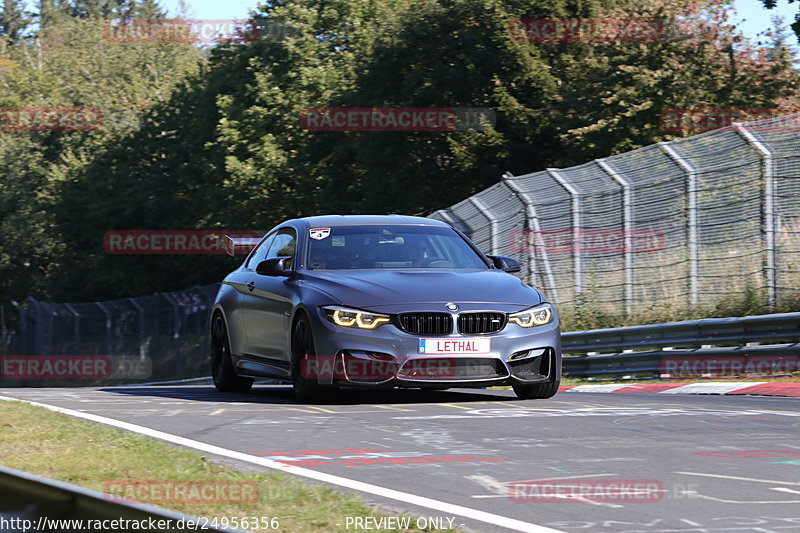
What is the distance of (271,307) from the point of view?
11.7 meters

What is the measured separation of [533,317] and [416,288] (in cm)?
97

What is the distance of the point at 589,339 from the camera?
59.2 ft

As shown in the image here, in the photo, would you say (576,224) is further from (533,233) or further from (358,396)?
(358,396)

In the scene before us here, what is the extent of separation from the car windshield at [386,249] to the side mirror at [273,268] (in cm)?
23

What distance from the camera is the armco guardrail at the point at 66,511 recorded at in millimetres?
3535

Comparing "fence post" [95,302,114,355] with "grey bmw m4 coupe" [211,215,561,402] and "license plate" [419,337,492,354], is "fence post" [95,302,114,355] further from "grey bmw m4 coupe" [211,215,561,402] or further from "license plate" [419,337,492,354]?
"license plate" [419,337,492,354]

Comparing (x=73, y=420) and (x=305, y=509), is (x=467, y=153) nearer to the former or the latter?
(x=73, y=420)

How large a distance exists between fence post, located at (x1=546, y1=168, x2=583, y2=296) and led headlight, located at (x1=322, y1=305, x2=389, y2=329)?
9.84m

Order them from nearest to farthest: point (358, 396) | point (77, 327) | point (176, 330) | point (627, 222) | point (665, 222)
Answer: point (358, 396) < point (665, 222) < point (627, 222) < point (176, 330) < point (77, 327)

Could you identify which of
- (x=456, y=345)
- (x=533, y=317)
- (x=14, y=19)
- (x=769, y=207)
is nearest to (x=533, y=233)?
(x=769, y=207)

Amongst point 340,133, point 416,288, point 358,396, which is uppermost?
point 340,133

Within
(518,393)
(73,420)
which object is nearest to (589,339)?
(518,393)

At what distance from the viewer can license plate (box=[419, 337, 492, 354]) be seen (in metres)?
10.3

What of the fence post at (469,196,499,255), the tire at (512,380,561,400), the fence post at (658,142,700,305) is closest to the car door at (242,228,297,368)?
the tire at (512,380,561,400)
